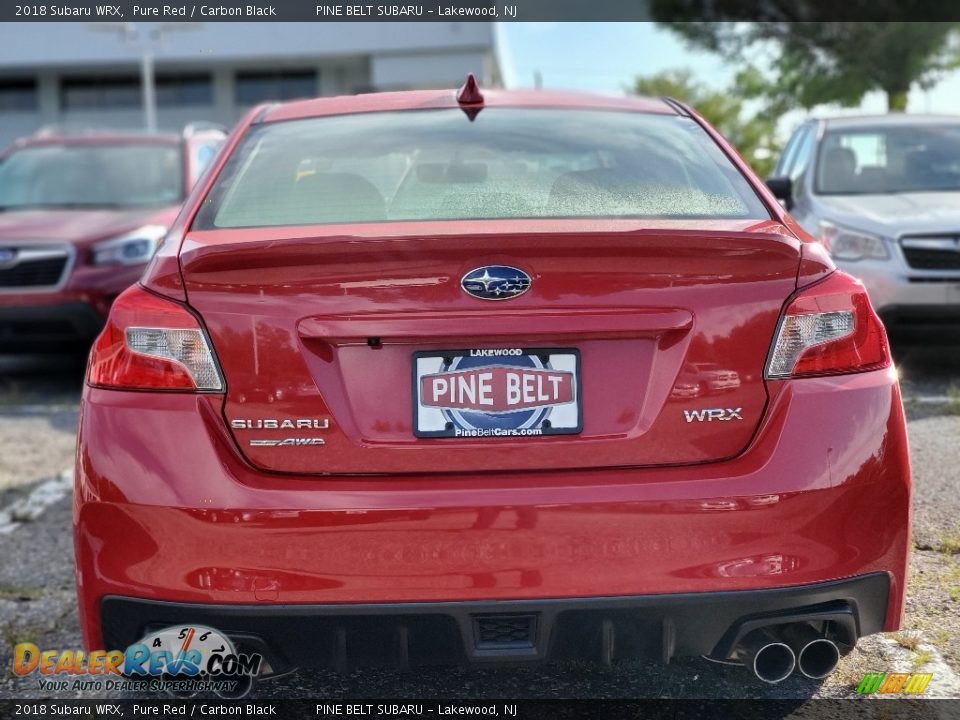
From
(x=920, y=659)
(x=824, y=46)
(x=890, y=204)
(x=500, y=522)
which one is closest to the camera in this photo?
(x=500, y=522)

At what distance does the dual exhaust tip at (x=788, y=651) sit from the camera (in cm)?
244

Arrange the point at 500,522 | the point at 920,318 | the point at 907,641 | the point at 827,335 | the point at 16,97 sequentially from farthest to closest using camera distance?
the point at 16,97 < the point at 920,318 < the point at 907,641 < the point at 827,335 < the point at 500,522

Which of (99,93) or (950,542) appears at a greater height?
(950,542)

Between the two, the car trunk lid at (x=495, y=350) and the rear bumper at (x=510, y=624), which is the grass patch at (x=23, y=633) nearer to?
the rear bumper at (x=510, y=624)

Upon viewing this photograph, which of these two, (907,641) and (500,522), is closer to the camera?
(500,522)

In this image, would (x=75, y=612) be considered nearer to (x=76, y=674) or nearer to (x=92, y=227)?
(x=76, y=674)

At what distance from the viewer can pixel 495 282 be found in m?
2.32

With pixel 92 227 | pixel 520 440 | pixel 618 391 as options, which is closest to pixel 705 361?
pixel 618 391

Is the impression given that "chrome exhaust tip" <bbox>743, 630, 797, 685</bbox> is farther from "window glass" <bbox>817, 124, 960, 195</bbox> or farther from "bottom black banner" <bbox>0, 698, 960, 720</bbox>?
"window glass" <bbox>817, 124, 960, 195</bbox>

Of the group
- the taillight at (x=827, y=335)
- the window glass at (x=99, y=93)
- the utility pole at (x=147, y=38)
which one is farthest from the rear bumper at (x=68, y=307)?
the window glass at (x=99, y=93)

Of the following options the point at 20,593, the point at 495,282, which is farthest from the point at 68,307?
the point at 495,282

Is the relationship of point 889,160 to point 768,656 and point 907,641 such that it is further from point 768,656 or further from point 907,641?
point 768,656

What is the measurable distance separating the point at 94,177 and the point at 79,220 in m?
1.22

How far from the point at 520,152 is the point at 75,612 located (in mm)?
1934
